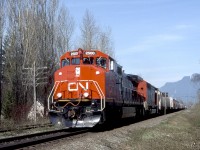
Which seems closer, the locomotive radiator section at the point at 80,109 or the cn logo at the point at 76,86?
the locomotive radiator section at the point at 80,109

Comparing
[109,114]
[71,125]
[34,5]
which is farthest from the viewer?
[34,5]

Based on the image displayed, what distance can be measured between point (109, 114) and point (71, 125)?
238 cm

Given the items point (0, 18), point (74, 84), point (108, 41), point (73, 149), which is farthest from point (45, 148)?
point (108, 41)

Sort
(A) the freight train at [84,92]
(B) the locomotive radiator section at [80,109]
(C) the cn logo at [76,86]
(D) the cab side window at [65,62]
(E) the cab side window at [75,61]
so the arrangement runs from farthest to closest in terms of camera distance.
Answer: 1. (D) the cab side window at [65,62]
2. (E) the cab side window at [75,61]
3. (C) the cn logo at [76,86]
4. (A) the freight train at [84,92]
5. (B) the locomotive radiator section at [80,109]

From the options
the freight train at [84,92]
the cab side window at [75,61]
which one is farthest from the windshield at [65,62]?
the cab side window at [75,61]

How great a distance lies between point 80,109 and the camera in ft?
57.9

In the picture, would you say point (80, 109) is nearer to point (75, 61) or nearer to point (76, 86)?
point (76, 86)

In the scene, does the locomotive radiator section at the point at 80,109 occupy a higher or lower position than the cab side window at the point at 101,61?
lower

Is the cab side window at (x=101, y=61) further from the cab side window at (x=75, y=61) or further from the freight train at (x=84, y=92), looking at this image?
the cab side window at (x=75, y=61)

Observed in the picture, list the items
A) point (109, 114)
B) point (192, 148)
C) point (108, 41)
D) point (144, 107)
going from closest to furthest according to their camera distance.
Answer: point (192, 148) < point (109, 114) < point (144, 107) < point (108, 41)

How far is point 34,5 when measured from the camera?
136ft

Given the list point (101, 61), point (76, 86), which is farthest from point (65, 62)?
point (76, 86)

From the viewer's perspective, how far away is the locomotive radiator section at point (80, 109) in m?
17.4

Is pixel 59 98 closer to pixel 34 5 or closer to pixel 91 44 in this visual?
pixel 34 5
